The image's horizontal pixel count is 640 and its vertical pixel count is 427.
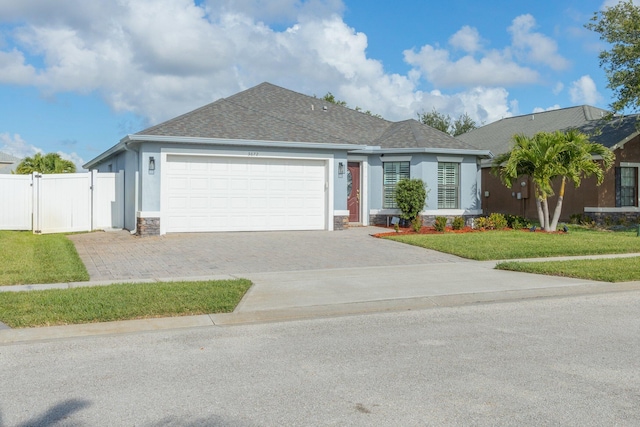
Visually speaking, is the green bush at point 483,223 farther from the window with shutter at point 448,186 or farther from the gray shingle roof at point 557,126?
the gray shingle roof at point 557,126

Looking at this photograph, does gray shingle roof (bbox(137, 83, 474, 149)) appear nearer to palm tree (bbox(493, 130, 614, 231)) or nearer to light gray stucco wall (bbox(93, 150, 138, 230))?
light gray stucco wall (bbox(93, 150, 138, 230))

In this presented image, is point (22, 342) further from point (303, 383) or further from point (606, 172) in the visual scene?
point (606, 172)

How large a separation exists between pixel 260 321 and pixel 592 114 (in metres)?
23.9

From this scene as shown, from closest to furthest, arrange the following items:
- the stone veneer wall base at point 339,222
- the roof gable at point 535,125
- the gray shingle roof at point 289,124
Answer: the gray shingle roof at point 289,124 < the stone veneer wall base at point 339,222 < the roof gable at point 535,125

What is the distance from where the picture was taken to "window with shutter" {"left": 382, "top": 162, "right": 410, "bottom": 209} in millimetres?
21516

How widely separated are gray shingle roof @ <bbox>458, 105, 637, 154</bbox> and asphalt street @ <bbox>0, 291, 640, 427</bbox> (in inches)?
710

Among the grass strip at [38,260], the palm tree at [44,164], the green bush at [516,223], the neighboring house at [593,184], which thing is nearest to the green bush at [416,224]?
the green bush at [516,223]

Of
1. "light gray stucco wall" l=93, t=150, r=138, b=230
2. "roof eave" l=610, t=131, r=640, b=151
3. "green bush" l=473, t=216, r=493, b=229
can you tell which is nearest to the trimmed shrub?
"green bush" l=473, t=216, r=493, b=229

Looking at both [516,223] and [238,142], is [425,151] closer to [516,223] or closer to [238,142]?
[516,223]

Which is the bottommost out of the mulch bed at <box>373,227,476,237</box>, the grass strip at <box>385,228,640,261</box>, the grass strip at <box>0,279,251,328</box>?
the grass strip at <box>0,279,251,328</box>

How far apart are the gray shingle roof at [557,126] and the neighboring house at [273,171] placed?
15.4 ft

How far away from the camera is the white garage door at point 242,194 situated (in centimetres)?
1750

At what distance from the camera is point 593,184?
887 inches

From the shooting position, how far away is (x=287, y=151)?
60.6 ft
